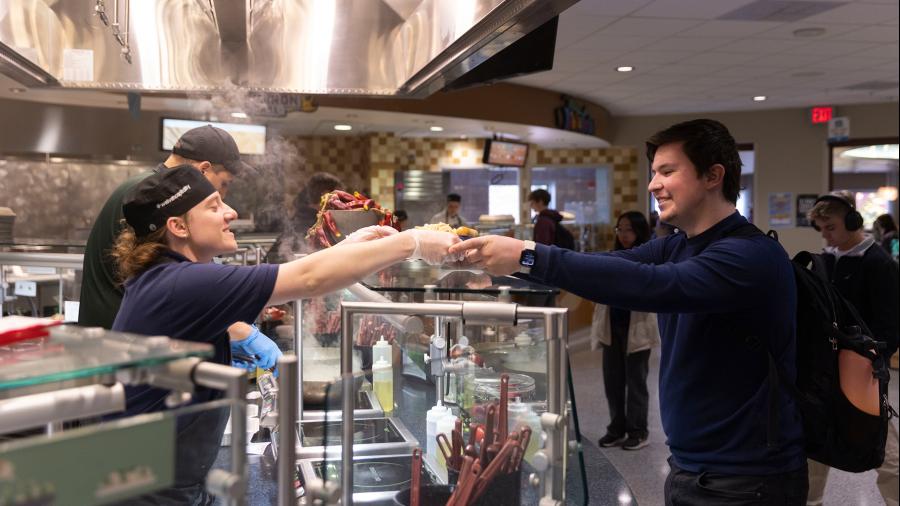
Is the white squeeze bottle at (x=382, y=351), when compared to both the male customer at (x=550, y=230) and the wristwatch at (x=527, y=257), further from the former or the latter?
the male customer at (x=550, y=230)

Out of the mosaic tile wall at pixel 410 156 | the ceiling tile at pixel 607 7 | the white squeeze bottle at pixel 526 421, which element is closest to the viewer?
the white squeeze bottle at pixel 526 421

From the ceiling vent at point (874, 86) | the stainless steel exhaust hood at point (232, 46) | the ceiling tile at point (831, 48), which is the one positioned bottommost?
the stainless steel exhaust hood at point (232, 46)

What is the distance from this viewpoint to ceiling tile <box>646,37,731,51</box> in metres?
7.64

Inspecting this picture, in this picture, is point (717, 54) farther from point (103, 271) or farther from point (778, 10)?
point (103, 271)

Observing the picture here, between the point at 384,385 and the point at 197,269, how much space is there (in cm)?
48

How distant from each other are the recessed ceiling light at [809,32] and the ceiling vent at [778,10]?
42 cm

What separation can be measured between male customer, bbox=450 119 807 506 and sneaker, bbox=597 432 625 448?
356cm

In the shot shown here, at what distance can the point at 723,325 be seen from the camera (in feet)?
6.07

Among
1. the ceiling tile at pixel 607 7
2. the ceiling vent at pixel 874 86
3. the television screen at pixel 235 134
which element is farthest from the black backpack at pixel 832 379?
the ceiling vent at pixel 874 86

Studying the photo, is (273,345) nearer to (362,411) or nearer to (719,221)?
(362,411)

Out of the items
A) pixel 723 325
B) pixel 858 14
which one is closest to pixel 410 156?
pixel 858 14

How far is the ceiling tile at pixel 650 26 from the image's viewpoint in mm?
6906

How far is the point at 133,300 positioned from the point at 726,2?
5972mm

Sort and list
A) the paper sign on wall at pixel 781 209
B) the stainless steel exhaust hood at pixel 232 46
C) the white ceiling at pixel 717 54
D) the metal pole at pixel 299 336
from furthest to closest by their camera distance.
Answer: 1. the paper sign on wall at pixel 781 209
2. the white ceiling at pixel 717 54
3. the stainless steel exhaust hood at pixel 232 46
4. the metal pole at pixel 299 336
